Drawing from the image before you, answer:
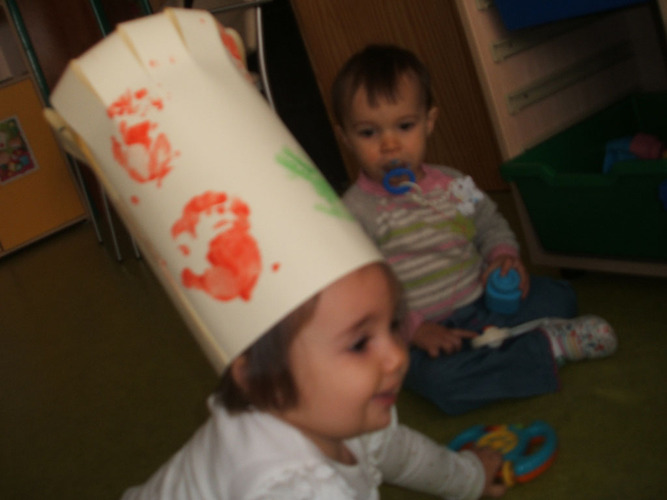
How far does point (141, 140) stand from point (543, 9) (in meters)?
0.79

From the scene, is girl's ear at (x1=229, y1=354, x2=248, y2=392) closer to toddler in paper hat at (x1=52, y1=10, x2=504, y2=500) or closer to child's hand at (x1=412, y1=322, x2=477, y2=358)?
toddler in paper hat at (x1=52, y1=10, x2=504, y2=500)

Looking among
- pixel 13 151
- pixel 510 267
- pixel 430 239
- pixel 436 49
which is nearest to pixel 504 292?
pixel 510 267

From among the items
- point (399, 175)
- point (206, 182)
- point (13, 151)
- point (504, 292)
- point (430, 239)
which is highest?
point (13, 151)

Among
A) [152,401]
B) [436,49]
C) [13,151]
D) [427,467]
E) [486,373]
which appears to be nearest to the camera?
[427,467]

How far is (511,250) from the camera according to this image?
3.95 ft

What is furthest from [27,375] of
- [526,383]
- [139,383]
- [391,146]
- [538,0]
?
[538,0]

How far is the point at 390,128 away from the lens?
1.18m

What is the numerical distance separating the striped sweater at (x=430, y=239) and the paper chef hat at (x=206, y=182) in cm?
51

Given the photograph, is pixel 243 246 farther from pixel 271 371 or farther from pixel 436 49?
pixel 436 49

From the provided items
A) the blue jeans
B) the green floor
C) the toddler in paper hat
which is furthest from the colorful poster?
the toddler in paper hat

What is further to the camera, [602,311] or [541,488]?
[602,311]

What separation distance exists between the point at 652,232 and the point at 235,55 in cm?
73

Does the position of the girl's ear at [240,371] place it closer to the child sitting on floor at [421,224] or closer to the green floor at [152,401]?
the green floor at [152,401]

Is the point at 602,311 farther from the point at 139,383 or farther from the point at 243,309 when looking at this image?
the point at 139,383
